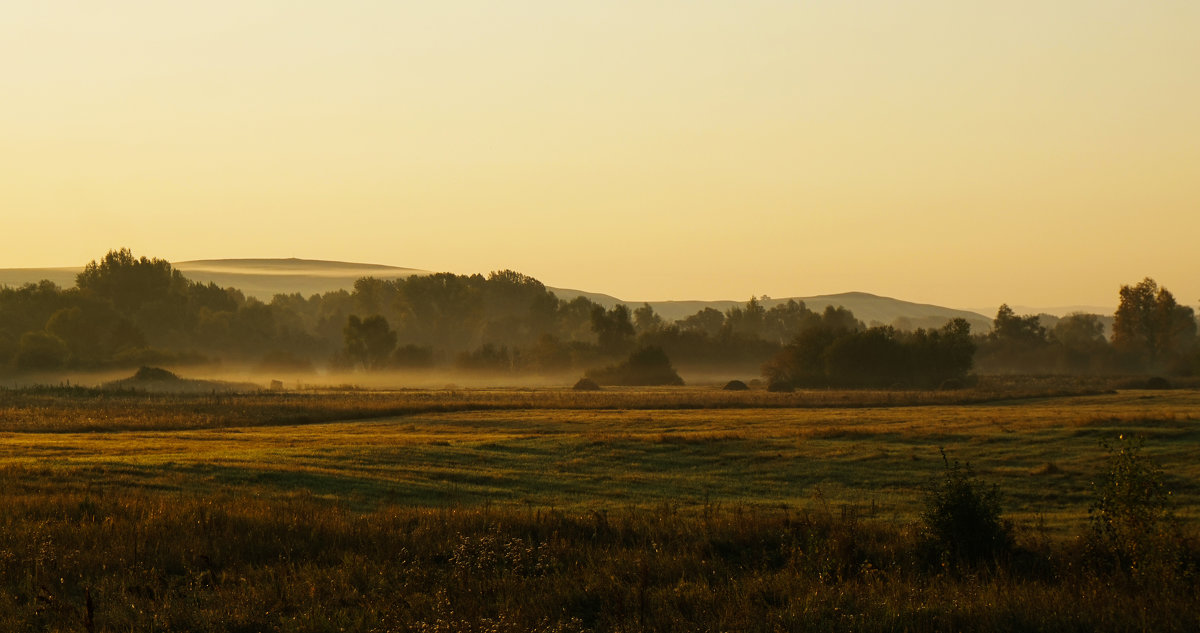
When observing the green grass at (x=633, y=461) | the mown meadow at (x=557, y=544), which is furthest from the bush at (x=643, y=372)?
the mown meadow at (x=557, y=544)

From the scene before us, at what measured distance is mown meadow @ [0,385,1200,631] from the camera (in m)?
12.5

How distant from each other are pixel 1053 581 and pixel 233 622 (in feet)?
37.2

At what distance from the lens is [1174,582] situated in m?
13.8

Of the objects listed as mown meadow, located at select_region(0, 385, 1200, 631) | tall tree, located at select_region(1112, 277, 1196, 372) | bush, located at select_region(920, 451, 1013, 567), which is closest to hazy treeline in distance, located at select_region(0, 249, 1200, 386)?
tall tree, located at select_region(1112, 277, 1196, 372)

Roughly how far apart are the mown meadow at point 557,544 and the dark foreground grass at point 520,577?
52mm

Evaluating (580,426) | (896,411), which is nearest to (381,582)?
(580,426)

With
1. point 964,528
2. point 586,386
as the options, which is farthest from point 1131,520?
point 586,386

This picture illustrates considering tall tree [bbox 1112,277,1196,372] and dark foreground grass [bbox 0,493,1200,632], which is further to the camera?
tall tree [bbox 1112,277,1196,372]

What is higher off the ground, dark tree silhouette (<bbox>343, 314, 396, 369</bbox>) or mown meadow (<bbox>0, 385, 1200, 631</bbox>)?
dark tree silhouette (<bbox>343, 314, 396, 369</bbox>)

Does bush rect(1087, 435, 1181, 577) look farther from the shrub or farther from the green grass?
the shrub

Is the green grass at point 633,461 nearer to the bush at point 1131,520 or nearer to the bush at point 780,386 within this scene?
the bush at point 1131,520

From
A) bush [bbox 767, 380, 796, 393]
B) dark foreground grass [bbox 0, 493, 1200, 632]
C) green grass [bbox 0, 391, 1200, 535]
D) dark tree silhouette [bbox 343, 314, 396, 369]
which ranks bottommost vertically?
green grass [bbox 0, 391, 1200, 535]

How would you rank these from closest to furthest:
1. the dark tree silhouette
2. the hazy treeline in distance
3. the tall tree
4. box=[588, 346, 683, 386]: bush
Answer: the hazy treeline in distance, box=[588, 346, 683, 386]: bush, the tall tree, the dark tree silhouette

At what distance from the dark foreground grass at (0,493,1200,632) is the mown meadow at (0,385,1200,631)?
2.0 inches
